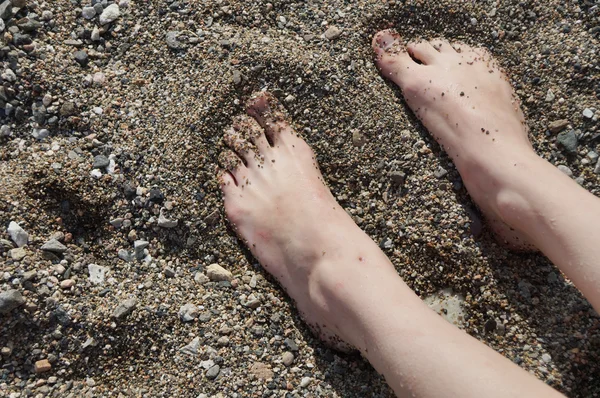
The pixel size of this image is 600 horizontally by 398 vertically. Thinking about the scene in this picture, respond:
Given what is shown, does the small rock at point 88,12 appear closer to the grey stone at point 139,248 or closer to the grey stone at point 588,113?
the grey stone at point 139,248

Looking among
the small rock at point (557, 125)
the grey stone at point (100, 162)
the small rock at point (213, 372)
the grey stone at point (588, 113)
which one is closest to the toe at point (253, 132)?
the grey stone at point (100, 162)

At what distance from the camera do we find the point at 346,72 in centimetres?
211

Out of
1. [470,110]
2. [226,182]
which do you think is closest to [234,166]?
[226,182]

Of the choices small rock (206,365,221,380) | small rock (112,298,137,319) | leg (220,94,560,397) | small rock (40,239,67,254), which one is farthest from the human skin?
small rock (40,239,67,254)

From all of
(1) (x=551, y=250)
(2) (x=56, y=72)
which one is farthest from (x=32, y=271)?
(1) (x=551, y=250)

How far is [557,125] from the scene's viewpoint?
205 cm

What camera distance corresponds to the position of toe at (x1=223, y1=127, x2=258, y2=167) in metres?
2.11

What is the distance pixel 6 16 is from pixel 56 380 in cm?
136

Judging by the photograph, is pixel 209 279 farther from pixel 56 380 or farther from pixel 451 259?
pixel 451 259

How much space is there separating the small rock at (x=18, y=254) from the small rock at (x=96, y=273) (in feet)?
0.72

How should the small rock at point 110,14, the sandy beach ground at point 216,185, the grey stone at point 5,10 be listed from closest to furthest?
1. the sandy beach ground at point 216,185
2. the grey stone at point 5,10
3. the small rock at point 110,14

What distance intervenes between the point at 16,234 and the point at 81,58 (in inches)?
28.6

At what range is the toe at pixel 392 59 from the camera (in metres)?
2.17

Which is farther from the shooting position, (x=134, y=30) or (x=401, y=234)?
(x=134, y=30)
